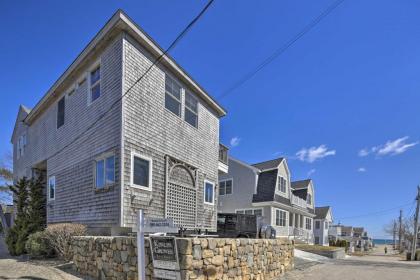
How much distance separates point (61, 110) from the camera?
52.4ft

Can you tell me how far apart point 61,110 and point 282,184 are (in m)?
20.3

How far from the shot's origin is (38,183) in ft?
53.2

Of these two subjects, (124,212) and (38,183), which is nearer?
(124,212)

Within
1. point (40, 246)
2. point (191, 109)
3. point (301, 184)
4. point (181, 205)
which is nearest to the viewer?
point (40, 246)

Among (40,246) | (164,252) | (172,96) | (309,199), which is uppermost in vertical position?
(172,96)

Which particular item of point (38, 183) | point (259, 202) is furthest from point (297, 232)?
point (38, 183)

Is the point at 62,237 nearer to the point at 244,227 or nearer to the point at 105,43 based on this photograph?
the point at 105,43

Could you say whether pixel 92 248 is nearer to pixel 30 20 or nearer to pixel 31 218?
pixel 31 218

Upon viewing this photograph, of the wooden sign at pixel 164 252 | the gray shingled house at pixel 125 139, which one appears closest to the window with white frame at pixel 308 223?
the gray shingled house at pixel 125 139

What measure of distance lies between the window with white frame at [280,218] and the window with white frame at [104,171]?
19271 millimetres

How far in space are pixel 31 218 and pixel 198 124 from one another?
8765mm

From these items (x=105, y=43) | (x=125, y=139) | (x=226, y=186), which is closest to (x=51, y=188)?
(x=125, y=139)

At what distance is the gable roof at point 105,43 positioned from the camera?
11602 millimetres

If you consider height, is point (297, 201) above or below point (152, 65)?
below
